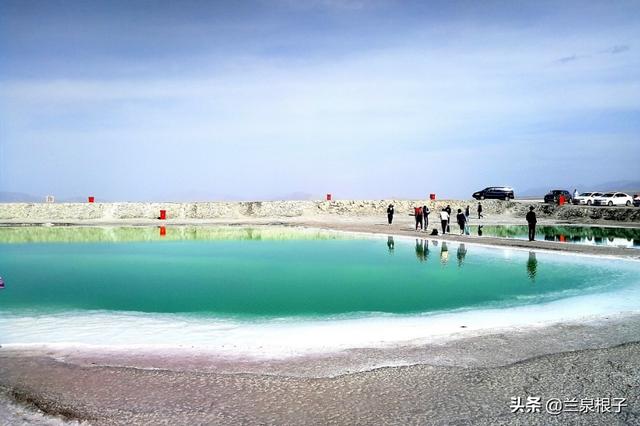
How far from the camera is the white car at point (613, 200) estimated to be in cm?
5959

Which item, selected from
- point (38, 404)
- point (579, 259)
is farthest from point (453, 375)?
point (579, 259)

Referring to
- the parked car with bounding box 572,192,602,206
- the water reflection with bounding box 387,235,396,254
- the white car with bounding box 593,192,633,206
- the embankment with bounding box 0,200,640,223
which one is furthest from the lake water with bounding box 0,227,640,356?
the parked car with bounding box 572,192,602,206

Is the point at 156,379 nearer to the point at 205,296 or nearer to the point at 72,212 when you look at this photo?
the point at 205,296

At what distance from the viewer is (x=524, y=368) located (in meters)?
9.54

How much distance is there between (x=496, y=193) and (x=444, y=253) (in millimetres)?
45578

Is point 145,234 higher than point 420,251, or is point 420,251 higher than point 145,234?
point 145,234

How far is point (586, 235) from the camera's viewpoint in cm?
4075

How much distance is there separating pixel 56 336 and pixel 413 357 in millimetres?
8042

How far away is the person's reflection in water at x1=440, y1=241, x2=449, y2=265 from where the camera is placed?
26719 mm

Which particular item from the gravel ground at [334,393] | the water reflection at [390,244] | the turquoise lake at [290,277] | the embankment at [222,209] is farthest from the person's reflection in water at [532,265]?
the embankment at [222,209]

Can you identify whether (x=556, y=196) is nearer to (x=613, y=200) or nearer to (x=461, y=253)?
(x=613, y=200)

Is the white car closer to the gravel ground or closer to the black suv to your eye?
the black suv

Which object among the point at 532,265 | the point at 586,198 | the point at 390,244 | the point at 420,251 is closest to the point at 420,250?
the point at 420,251

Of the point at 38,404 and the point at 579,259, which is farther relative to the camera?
the point at 579,259
